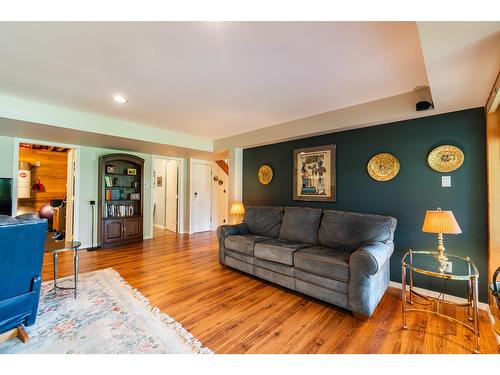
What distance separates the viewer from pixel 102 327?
1.90 m

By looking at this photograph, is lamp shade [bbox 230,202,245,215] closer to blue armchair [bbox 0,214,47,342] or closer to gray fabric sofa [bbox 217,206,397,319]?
Result: gray fabric sofa [bbox 217,206,397,319]

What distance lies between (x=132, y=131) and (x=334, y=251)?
370 cm

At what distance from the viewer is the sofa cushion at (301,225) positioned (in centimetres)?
305

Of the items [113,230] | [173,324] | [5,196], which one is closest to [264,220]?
[173,324]

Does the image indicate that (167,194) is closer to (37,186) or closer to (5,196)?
(37,186)

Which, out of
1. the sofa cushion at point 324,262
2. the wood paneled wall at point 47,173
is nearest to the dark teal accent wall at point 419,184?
the sofa cushion at point 324,262

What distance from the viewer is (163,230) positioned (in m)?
6.68

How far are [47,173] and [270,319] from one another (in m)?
7.14

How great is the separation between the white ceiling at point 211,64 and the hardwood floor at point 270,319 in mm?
2299
